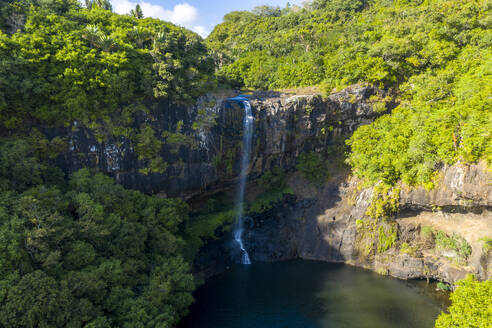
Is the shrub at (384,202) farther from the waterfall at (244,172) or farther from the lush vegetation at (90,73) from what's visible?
the lush vegetation at (90,73)

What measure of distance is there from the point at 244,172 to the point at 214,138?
17.0ft

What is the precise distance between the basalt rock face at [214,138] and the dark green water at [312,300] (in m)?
9.75

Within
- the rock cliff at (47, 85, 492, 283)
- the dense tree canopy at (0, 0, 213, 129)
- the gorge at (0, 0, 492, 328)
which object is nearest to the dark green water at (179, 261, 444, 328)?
the gorge at (0, 0, 492, 328)

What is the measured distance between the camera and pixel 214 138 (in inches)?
1042

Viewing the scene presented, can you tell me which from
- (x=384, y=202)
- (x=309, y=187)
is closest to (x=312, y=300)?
(x=384, y=202)

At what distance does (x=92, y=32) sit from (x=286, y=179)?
894 inches

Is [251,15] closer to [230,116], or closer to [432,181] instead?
[230,116]

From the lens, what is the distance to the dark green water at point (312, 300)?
18625 millimetres

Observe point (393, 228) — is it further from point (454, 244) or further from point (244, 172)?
point (244, 172)

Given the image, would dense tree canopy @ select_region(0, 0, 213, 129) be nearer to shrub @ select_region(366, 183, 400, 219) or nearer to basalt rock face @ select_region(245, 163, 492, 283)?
basalt rock face @ select_region(245, 163, 492, 283)

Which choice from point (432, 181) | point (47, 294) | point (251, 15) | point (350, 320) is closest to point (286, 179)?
point (432, 181)

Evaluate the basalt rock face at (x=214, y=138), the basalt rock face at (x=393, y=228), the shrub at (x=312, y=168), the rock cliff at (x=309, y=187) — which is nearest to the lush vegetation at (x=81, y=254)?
the basalt rock face at (x=214, y=138)

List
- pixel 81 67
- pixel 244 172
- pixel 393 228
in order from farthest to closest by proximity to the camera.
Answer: pixel 244 172, pixel 393 228, pixel 81 67

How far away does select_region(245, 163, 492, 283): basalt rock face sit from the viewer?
810 inches
